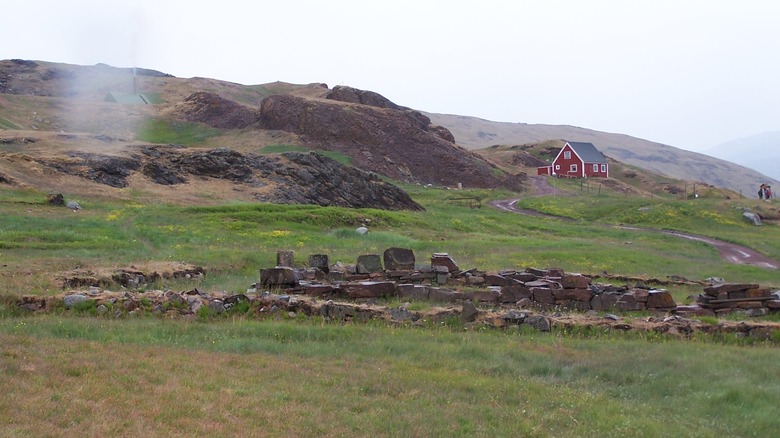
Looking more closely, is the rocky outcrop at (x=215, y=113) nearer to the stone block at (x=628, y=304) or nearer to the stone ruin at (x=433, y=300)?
the stone ruin at (x=433, y=300)

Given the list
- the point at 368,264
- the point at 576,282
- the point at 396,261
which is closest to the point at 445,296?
the point at 576,282

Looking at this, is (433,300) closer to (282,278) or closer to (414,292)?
(414,292)

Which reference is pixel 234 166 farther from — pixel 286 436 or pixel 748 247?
pixel 286 436

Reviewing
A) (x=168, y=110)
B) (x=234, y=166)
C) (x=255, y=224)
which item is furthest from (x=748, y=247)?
(x=168, y=110)

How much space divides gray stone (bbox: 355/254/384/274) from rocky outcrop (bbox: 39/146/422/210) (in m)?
24.9

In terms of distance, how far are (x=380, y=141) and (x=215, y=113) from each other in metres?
19.2

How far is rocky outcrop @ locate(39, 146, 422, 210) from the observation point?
42.8m

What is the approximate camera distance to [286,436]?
264 inches

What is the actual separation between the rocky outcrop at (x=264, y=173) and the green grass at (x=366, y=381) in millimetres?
32149

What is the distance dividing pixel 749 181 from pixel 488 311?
17666 cm

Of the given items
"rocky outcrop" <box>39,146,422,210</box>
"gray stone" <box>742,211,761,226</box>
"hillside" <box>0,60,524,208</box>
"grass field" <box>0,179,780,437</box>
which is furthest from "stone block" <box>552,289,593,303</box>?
"hillside" <box>0,60,524,208</box>

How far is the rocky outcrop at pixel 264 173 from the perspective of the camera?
4275 cm

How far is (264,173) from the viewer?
154 ft

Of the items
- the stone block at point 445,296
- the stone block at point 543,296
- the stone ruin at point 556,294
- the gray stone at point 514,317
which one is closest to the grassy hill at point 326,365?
the gray stone at point 514,317
